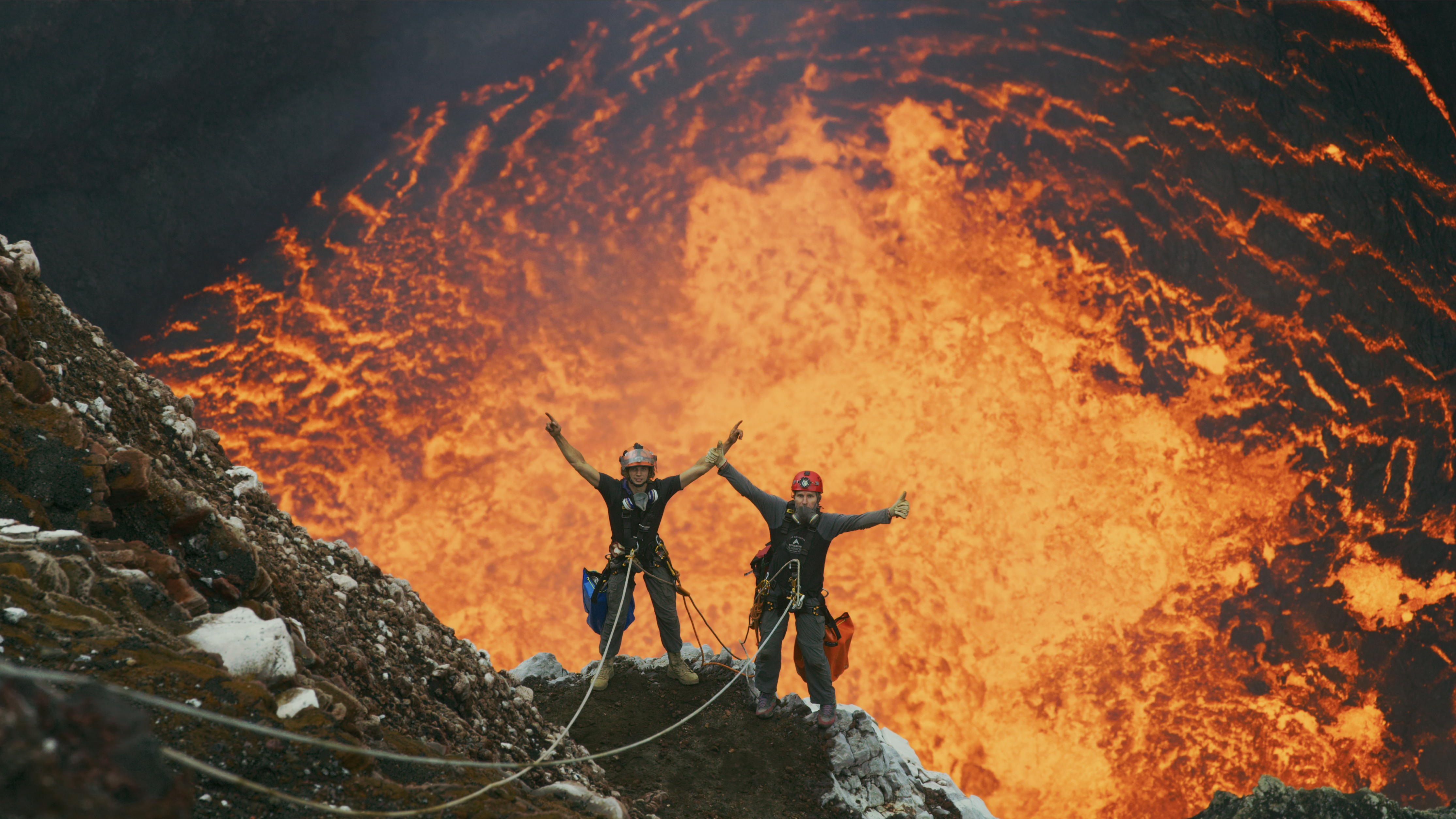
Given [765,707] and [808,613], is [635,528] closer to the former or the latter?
[808,613]

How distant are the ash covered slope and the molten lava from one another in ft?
39.5

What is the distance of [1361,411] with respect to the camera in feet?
54.4

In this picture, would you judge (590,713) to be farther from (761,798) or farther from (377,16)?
(377,16)

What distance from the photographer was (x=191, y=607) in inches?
161

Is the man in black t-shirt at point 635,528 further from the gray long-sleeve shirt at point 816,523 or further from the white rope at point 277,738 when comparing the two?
the white rope at point 277,738

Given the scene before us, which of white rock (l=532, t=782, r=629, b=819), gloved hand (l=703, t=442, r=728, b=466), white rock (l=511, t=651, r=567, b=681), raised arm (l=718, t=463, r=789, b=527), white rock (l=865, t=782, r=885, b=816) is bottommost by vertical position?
white rock (l=532, t=782, r=629, b=819)

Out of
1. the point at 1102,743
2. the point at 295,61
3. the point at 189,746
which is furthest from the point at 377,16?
the point at 1102,743

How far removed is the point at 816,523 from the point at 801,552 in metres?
0.31

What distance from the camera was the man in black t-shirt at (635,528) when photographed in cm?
783

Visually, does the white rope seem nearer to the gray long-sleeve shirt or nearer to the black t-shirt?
the gray long-sleeve shirt

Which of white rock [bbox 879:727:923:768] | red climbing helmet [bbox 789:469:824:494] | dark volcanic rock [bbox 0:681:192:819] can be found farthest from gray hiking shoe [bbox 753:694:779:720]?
dark volcanic rock [bbox 0:681:192:819]

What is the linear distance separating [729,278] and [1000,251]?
633 cm

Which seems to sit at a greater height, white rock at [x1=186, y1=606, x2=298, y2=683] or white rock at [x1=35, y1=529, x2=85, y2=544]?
white rock at [x1=35, y1=529, x2=85, y2=544]

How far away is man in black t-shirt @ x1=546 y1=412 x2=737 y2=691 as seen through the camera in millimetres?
7832
